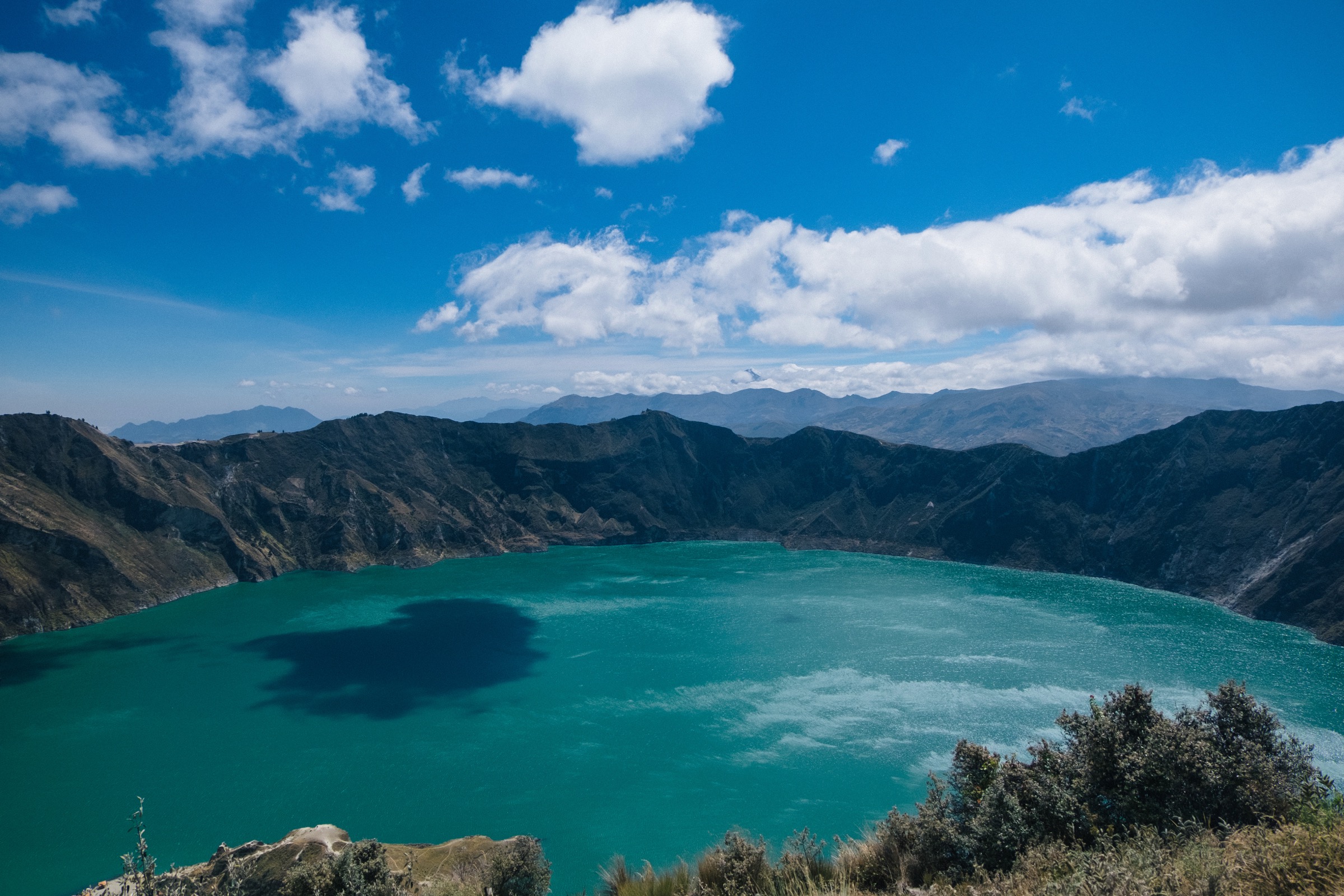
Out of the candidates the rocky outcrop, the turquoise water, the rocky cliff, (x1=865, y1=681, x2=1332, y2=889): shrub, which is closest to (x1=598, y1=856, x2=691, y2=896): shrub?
the rocky outcrop

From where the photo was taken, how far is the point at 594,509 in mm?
191125

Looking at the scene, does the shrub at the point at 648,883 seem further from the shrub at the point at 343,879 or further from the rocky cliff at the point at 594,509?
the rocky cliff at the point at 594,509

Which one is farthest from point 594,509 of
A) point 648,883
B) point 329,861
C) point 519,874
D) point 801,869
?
point 801,869

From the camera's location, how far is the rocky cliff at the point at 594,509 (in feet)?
346

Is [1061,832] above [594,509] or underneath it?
above

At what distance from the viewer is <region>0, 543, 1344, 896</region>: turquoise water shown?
46.6m

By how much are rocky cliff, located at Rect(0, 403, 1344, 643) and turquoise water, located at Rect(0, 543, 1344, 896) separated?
11992 millimetres

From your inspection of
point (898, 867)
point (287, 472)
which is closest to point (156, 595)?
point (287, 472)

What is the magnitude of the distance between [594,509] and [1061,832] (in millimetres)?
176108

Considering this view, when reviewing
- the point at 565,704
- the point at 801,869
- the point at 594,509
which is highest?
the point at 801,869

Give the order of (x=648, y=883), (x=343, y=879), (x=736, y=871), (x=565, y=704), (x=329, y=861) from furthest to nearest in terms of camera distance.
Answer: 1. (x=565, y=704)
2. (x=329, y=861)
3. (x=343, y=879)
4. (x=648, y=883)
5. (x=736, y=871)

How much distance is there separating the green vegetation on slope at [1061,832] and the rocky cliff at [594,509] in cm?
9795

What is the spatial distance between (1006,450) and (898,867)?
17675 centimetres

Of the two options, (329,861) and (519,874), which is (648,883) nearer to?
(519,874)
